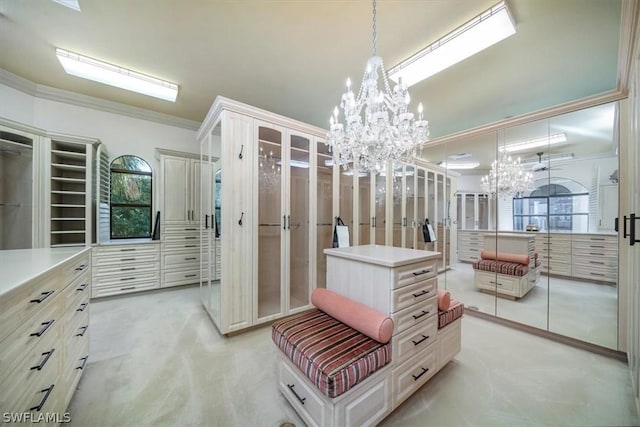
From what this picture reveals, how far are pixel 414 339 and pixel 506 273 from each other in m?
2.40

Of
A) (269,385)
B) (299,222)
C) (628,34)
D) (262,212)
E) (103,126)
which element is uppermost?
(103,126)

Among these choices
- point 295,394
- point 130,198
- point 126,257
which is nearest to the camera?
point 295,394

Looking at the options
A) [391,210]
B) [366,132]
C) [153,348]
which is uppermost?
[366,132]

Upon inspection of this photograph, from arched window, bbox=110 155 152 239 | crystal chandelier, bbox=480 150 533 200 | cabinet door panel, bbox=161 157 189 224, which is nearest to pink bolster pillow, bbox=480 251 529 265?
crystal chandelier, bbox=480 150 533 200

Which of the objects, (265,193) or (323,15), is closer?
(323,15)

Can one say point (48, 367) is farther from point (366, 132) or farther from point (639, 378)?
point (639, 378)

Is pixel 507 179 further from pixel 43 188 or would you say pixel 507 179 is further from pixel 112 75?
pixel 43 188

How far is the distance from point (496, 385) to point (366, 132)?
225 cm

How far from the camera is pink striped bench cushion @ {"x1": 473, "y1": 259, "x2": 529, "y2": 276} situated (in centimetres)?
296

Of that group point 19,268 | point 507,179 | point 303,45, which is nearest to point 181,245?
point 19,268

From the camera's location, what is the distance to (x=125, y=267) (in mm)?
3576

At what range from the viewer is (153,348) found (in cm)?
226

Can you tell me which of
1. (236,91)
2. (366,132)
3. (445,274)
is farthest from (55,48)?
(445,274)

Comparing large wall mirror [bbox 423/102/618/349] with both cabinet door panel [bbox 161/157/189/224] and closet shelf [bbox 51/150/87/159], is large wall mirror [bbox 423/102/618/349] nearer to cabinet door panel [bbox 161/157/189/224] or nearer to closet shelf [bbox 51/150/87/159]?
cabinet door panel [bbox 161/157/189/224]
